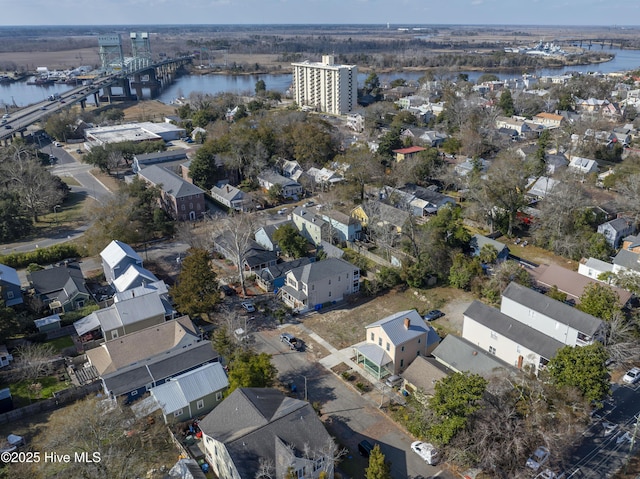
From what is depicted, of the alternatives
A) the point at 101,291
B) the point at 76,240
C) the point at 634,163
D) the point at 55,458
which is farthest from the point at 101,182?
the point at 634,163

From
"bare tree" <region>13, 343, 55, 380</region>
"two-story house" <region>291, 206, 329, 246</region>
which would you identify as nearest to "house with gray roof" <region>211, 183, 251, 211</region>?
"two-story house" <region>291, 206, 329, 246</region>

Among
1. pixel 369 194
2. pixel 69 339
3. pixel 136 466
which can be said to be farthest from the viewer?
pixel 369 194

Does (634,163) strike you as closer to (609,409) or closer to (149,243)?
(609,409)

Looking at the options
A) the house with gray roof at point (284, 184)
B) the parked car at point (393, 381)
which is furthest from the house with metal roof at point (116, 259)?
the house with gray roof at point (284, 184)

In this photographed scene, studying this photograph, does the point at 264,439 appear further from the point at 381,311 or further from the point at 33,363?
the point at 381,311

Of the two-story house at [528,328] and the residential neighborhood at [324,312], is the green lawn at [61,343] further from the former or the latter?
the two-story house at [528,328]

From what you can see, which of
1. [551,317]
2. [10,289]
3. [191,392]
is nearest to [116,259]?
[10,289]
